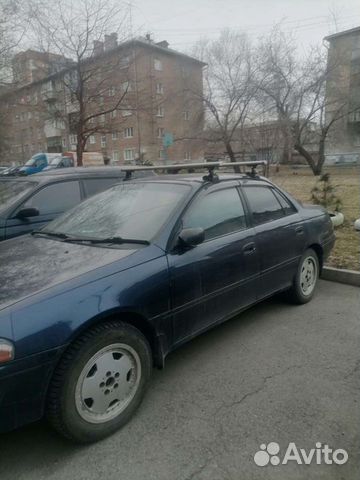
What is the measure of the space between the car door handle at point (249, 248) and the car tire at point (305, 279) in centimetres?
91

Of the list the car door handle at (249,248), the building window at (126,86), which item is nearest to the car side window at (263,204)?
the car door handle at (249,248)

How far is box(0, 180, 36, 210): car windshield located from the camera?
4855 mm

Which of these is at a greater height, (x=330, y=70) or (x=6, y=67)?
(x=330, y=70)

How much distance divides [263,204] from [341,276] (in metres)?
1.84

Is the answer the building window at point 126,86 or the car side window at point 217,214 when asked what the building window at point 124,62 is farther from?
the car side window at point 217,214

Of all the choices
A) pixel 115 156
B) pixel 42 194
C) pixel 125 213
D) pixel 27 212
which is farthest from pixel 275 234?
pixel 115 156

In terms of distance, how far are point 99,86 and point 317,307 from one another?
13.2m

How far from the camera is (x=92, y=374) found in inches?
85.1

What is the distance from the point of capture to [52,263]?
247 cm

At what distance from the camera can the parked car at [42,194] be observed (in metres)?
4.68

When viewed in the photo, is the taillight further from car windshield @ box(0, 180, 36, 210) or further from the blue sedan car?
car windshield @ box(0, 180, 36, 210)

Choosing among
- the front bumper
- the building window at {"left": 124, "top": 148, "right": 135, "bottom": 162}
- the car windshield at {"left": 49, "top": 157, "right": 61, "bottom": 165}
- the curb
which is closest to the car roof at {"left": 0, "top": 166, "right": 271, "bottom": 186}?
the curb

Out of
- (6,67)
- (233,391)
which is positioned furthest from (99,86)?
(233,391)

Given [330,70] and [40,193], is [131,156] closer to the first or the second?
[330,70]
